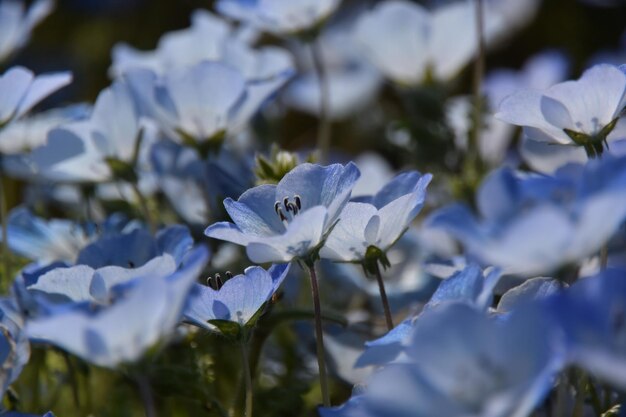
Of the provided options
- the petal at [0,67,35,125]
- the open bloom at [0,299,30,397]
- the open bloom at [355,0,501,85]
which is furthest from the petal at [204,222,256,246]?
the open bloom at [355,0,501,85]

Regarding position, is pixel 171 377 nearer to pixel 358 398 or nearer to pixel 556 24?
pixel 358 398

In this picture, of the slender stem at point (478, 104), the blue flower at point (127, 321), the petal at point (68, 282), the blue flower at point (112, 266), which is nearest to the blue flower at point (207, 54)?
the slender stem at point (478, 104)

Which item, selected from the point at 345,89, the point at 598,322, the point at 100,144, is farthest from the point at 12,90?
the point at 345,89

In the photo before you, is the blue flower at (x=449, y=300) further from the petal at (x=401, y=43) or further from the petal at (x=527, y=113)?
the petal at (x=401, y=43)

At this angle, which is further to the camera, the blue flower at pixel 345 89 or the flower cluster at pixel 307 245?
the blue flower at pixel 345 89

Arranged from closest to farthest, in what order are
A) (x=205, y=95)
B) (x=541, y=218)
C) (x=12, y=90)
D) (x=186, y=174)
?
(x=541, y=218), (x=12, y=90), (x=205, y=95), (x=186, y=174)

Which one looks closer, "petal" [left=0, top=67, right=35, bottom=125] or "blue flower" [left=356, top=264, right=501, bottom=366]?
"blue flower" [left=356, top=264, right=501, bottom=366]

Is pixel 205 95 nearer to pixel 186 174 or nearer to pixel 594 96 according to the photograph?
pixel 186 174

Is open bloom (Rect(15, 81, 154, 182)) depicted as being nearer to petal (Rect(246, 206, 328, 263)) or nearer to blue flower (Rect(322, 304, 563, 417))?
petal (Rect(246, 206, 328, 263))
